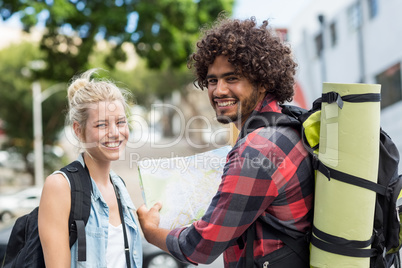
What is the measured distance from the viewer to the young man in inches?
78.6

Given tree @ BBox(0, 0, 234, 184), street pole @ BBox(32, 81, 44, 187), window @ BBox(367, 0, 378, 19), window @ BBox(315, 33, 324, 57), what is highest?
window @ BBox(367, 0, 378, 19)

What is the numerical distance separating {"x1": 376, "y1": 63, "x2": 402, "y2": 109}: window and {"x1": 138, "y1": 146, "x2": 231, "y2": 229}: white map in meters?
12.8

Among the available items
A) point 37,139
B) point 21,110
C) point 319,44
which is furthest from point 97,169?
point 21,110

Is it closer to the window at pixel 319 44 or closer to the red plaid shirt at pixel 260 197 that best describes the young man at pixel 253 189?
the red plaid shirt at pixel 260 197

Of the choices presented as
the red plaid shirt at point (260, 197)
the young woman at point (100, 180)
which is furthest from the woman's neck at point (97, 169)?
the red plaid shirt at point (260, 197)

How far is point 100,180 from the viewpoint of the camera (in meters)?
2.55

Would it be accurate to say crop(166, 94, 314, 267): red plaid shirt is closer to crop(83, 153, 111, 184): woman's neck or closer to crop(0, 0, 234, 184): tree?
crop(83, 153, 111, 184): woman's neck

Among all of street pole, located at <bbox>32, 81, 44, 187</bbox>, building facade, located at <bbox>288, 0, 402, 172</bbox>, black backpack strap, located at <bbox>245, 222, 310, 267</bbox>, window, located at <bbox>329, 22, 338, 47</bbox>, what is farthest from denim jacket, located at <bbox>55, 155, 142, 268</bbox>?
street pole, located at <bbox>32, 81, 44, 187</bbox>

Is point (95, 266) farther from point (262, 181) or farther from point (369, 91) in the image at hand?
point (369, 91)

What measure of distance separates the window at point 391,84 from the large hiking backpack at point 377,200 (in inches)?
505

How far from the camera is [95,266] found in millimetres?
2316

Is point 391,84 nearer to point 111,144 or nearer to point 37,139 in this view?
point 111,144

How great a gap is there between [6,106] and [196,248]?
28.3 metres

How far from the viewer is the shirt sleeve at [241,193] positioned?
6.52 ft
